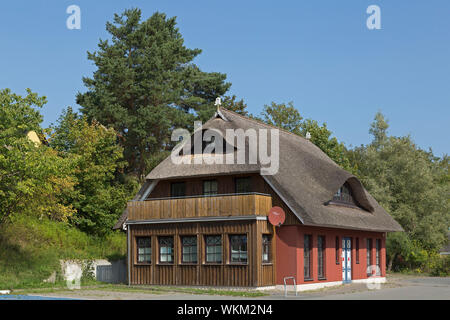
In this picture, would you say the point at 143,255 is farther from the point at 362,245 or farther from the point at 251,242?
the point at 362,245

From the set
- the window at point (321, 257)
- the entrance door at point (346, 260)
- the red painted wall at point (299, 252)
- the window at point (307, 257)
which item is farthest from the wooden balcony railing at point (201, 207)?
the entrance door at point (346, 260)

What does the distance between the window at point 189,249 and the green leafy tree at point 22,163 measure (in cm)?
656

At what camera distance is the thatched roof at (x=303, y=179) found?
30219 mm

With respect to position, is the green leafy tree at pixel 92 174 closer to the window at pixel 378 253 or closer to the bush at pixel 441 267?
the window at pixel 378 253

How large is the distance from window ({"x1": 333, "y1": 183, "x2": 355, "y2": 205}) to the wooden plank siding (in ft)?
20.9

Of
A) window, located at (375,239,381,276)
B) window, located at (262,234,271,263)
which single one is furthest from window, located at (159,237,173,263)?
window, located at (375,239,381,276)

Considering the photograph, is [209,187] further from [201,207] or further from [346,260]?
[346,260]

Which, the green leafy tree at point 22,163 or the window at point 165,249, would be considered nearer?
the green leafy tree at point 22,163

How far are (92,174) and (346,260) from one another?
16.7 meters

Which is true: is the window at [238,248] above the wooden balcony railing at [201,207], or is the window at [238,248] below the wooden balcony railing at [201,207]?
below

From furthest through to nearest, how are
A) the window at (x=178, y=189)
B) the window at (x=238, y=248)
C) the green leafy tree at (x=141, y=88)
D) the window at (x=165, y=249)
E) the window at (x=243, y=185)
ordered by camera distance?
1. the green leafy tree at (x=141, y=88)
2. the window at (x=178, y=189)
3. the window at (x=165, y=249)
4. the window at (x=243, y=185)
5. the window at (x=238, y=248)

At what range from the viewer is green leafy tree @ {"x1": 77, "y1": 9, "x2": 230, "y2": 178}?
46.7 m
